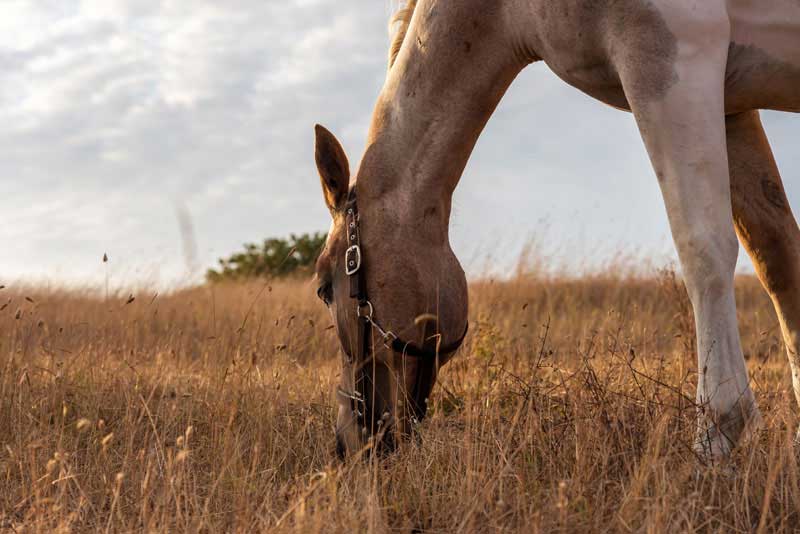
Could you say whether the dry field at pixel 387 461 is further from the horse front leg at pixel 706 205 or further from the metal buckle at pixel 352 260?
the metal buckle at pixel 352 260

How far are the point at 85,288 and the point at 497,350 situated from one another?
308 inches

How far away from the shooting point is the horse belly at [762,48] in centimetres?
290

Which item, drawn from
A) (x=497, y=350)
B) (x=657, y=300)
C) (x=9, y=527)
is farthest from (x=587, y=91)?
(x=657, y=300)

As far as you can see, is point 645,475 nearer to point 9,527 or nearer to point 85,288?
point 9,527

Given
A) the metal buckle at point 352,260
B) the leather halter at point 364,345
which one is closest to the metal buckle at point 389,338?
the leather halter at point 364,345

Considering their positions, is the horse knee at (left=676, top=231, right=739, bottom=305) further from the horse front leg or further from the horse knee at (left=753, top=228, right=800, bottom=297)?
the horse knee at (left=753, top=228, right=800, bottom=297)

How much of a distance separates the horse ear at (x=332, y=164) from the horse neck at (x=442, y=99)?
11 cm

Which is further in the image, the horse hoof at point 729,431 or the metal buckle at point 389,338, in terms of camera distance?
the metal buckle at point 389,338

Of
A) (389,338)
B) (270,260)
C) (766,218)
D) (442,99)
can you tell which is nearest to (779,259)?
(766,218)

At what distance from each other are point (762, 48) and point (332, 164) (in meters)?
1.74

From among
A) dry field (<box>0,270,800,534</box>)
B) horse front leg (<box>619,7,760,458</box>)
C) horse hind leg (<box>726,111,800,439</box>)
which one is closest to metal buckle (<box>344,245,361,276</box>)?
dry field (<box>0,270,800,534</box>)

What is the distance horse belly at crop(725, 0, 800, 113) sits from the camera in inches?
Result: 114

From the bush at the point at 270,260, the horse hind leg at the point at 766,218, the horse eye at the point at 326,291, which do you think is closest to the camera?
the horse hind leg at the point at 766,218

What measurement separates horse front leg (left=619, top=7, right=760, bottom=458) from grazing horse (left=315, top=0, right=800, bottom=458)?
81 mm
